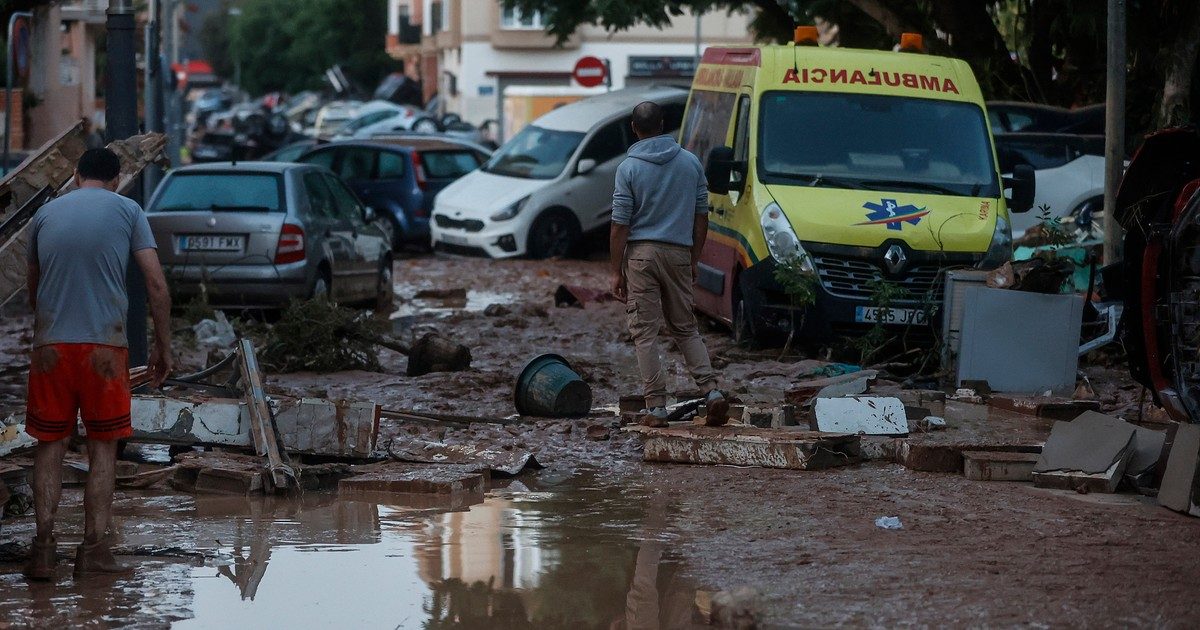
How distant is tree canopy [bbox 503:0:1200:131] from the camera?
63.1ft

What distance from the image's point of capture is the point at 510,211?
22.0 m

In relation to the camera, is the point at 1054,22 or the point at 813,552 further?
the point at 1054,22

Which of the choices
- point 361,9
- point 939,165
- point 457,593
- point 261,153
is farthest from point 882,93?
point 361,9

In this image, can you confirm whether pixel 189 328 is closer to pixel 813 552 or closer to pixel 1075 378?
pixel 1075 378

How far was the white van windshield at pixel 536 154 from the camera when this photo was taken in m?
22.4

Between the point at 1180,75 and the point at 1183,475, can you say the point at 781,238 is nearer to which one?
the point at 1183,475

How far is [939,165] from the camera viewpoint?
12.5m

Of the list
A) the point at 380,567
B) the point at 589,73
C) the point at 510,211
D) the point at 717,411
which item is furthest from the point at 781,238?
the point at 589,73

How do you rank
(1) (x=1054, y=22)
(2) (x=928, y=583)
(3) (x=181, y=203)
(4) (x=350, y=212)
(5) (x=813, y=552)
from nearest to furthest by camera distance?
(2) (x=928, y=583) < (5) (x=813, y=552) < (3) (x=181, y=203) < (4) (x=350, y=212) < (1) (x=1054, y=22)

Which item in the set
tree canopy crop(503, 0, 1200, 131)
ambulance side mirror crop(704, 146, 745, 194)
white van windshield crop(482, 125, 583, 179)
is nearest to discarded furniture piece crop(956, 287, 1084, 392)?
ambulance side mirror crop(704, 146, 745, 194)

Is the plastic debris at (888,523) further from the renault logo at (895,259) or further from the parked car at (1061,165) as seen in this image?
the parked car at (1061,165)

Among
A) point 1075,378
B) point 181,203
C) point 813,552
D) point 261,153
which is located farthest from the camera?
point 261,153

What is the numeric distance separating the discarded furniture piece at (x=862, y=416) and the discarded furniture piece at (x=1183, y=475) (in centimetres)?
202

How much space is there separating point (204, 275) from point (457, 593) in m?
8.74
